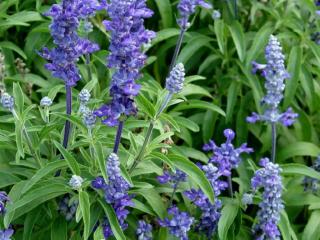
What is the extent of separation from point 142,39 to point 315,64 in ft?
9.00

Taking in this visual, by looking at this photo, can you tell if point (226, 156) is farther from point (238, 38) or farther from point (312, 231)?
point (238, 38)

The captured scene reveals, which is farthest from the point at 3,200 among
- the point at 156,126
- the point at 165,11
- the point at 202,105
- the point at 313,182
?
the point at 165,11

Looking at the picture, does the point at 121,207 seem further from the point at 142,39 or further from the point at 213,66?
the point at 213,66

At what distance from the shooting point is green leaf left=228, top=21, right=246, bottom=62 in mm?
5316

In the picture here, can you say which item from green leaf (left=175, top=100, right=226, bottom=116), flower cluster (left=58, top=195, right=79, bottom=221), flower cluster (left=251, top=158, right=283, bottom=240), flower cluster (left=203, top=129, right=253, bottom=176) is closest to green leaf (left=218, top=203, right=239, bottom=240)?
flower cluster (left=251, top=158, right=283, bottom=240)

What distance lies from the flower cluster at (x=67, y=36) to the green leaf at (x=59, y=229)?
97 centimetres

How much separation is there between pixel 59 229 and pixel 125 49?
4.58ft

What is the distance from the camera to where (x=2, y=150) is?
4.54m

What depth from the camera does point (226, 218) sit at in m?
4.24

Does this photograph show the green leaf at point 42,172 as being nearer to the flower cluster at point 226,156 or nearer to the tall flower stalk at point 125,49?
the tall flower stalk at point 125,49

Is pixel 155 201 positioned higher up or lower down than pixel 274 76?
lower down

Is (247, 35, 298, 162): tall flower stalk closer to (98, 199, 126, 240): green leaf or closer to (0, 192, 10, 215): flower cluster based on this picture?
(98, 199, 126, 240): green leaf

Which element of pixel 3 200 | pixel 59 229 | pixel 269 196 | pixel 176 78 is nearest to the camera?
pixel 176 78

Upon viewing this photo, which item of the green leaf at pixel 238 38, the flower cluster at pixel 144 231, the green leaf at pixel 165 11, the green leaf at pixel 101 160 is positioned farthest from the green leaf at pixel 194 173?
the green leaf at pixel 165 11
